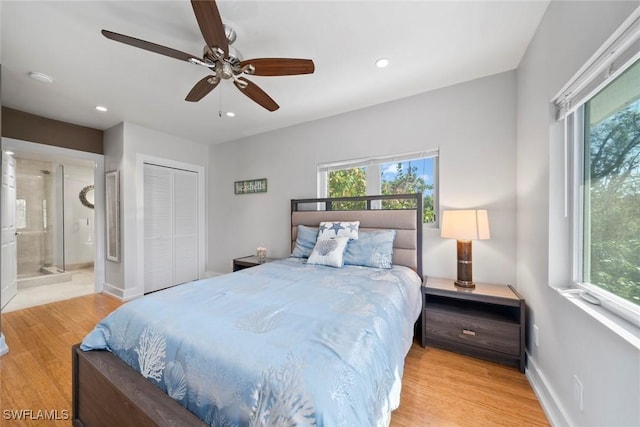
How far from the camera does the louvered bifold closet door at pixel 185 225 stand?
4.28 meters

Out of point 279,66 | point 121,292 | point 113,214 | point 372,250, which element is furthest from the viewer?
point 113,214

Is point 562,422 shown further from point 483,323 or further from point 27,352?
point 27,352

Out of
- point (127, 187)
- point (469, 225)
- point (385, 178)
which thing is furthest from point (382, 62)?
point (127, 187)

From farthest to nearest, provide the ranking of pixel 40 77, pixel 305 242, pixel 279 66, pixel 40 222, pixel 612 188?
1. pixel 40 222
2. pixel 305 242
3. pixel 40 77
4. pixel 279 66
5. pixel 612 188

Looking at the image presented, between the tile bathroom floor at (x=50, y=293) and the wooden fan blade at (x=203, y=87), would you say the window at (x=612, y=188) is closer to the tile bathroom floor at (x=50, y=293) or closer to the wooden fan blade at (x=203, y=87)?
the wooden fan blade at (x=203, y=87)

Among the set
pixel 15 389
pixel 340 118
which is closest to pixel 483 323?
pixel 340 118

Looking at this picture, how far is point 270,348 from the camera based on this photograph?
0.97 meters

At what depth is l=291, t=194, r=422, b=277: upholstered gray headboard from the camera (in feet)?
8.45

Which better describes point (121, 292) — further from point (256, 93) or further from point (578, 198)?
point (578, 198)

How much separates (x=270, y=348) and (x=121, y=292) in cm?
383

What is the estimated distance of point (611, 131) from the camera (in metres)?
1.18

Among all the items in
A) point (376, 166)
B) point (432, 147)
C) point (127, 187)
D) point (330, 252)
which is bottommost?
point (330, 252)

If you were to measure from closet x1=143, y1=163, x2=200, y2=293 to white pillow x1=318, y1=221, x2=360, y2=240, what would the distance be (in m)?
2.90

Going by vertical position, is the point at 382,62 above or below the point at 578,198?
above
